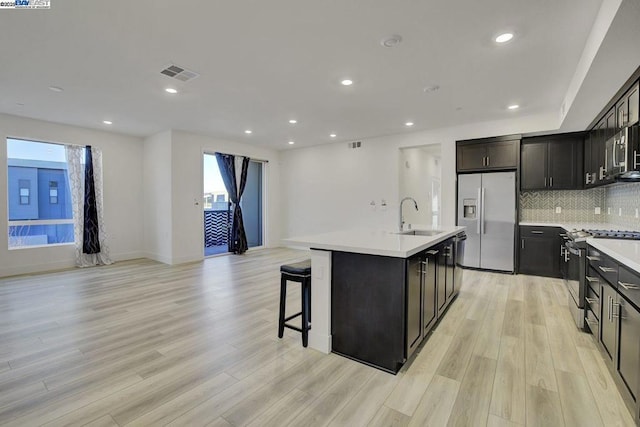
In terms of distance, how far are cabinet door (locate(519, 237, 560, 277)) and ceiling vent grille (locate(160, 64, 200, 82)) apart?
5.57m

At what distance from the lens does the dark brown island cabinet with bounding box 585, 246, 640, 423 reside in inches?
65.2

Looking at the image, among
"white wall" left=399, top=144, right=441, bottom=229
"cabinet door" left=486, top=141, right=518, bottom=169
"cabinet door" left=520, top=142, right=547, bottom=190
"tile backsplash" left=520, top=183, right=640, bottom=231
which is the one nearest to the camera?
"tile backsplash" left=520, top=183, right=640, bottom=231

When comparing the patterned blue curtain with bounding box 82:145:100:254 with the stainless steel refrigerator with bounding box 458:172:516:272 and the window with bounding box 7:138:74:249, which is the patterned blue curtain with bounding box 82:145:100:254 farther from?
the stainless steel refrigerator with bounding box 458:172:516:272

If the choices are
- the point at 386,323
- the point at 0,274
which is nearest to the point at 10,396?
the point at 386,323

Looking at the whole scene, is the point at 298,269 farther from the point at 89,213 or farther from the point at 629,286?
the point at 89,213

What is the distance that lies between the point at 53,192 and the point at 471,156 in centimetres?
799

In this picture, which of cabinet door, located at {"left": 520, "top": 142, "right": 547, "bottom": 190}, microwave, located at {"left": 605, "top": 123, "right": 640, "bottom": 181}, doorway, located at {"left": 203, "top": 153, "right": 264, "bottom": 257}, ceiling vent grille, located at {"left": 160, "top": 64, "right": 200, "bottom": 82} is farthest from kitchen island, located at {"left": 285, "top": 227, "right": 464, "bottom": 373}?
doorway, located at {"left": 203, "top": 153, "right": 264, "bottom": 257}

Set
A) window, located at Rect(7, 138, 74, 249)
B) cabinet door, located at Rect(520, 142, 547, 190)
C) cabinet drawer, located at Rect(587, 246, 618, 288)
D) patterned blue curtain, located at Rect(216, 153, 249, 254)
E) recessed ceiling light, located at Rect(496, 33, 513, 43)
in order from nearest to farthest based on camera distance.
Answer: cabinet drawer, located at Rect(587, 246, 618, 288) → recessed ceiling light, located at Rect(496, 33, 513, 43) → cabinet door, located at Rect(520, 142, 547, 190) → window, located at Rect(7, 138, 74, 249) → patterned blue curtain, located at Rect(216, 153, 249, 254)

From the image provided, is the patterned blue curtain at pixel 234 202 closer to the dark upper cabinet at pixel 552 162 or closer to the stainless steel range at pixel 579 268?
the dark upper cabinet at pixel 552 162

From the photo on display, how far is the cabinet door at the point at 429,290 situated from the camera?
247 centimetres

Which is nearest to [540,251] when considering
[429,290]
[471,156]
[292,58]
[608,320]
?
[471,156]

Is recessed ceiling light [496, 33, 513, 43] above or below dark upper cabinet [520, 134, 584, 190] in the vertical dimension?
above

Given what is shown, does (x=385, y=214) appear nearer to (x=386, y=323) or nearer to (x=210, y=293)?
(x=210, y=293)

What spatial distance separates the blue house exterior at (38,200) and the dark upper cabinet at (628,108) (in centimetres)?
849
